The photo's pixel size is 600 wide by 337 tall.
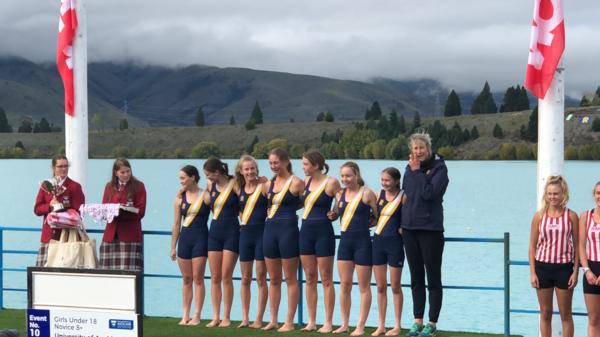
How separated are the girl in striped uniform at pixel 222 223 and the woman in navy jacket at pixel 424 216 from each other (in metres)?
1.68

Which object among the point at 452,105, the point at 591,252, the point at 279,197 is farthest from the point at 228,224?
the point at 452,105

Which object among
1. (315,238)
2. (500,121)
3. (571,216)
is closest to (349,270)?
(315,238)

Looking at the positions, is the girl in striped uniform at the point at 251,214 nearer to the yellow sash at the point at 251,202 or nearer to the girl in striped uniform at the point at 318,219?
the yellow sash at the point at 251,202

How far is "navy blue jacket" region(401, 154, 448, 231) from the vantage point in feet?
26.2

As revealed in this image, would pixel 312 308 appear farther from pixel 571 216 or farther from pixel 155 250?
pixel 155 250

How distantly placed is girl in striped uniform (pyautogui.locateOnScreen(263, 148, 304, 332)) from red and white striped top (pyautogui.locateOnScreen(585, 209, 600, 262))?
101 inches

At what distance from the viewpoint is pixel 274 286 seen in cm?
882

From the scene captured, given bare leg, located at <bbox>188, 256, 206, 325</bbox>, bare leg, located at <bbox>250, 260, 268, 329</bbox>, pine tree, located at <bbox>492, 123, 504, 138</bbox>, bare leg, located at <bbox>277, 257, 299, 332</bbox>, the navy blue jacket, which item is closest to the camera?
the navy blue jacket

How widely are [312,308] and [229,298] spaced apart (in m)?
0.88

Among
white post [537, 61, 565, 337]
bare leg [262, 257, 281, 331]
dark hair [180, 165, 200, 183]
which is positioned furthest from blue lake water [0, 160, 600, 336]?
white post [537, 61, 565, 337]

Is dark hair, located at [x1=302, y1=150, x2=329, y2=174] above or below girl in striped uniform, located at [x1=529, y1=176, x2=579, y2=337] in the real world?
above

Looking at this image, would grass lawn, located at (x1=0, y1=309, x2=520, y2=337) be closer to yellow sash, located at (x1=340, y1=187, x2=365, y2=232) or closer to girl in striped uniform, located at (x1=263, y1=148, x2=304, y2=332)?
girl in striped uniform, located at (x1=263, y1=148, x2=304, y2=332)

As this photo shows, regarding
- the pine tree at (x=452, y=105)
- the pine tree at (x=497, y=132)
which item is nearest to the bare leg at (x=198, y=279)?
the pine tree at (x=497, y=132)

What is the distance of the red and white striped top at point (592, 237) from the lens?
7254 mm
